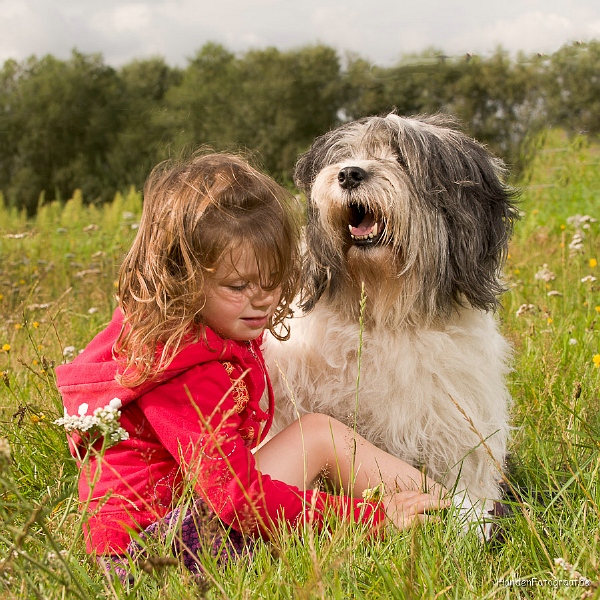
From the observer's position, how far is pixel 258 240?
225 cm

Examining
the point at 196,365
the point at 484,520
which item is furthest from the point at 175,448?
the point at 484,520

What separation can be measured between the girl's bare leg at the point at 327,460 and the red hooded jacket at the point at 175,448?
5.7 inches

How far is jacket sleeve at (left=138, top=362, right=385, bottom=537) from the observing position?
207 centimetres

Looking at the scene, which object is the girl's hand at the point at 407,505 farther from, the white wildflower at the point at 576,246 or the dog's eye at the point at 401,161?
the white wildflower at the point at 576,246

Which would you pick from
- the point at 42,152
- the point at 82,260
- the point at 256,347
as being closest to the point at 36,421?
the point at 256,347

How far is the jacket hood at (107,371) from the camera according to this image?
218cm

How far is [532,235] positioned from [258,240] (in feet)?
13.9

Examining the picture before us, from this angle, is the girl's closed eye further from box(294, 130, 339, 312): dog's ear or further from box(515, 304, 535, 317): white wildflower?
box(515, 304, 535, 317): white wildflower

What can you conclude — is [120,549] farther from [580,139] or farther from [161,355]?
[580,139]

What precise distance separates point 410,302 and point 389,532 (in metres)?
0.86

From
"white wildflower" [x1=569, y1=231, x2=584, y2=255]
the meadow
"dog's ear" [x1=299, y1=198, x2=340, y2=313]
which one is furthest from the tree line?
"dog's ear" [x1=299, y1=198, x2=340, y2=313]

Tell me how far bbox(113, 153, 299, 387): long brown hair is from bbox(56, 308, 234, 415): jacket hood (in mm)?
35

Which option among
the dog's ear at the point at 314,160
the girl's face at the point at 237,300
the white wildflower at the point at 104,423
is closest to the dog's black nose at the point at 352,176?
the dog's ear at the point at 314,160

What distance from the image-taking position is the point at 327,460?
2.46 meters
